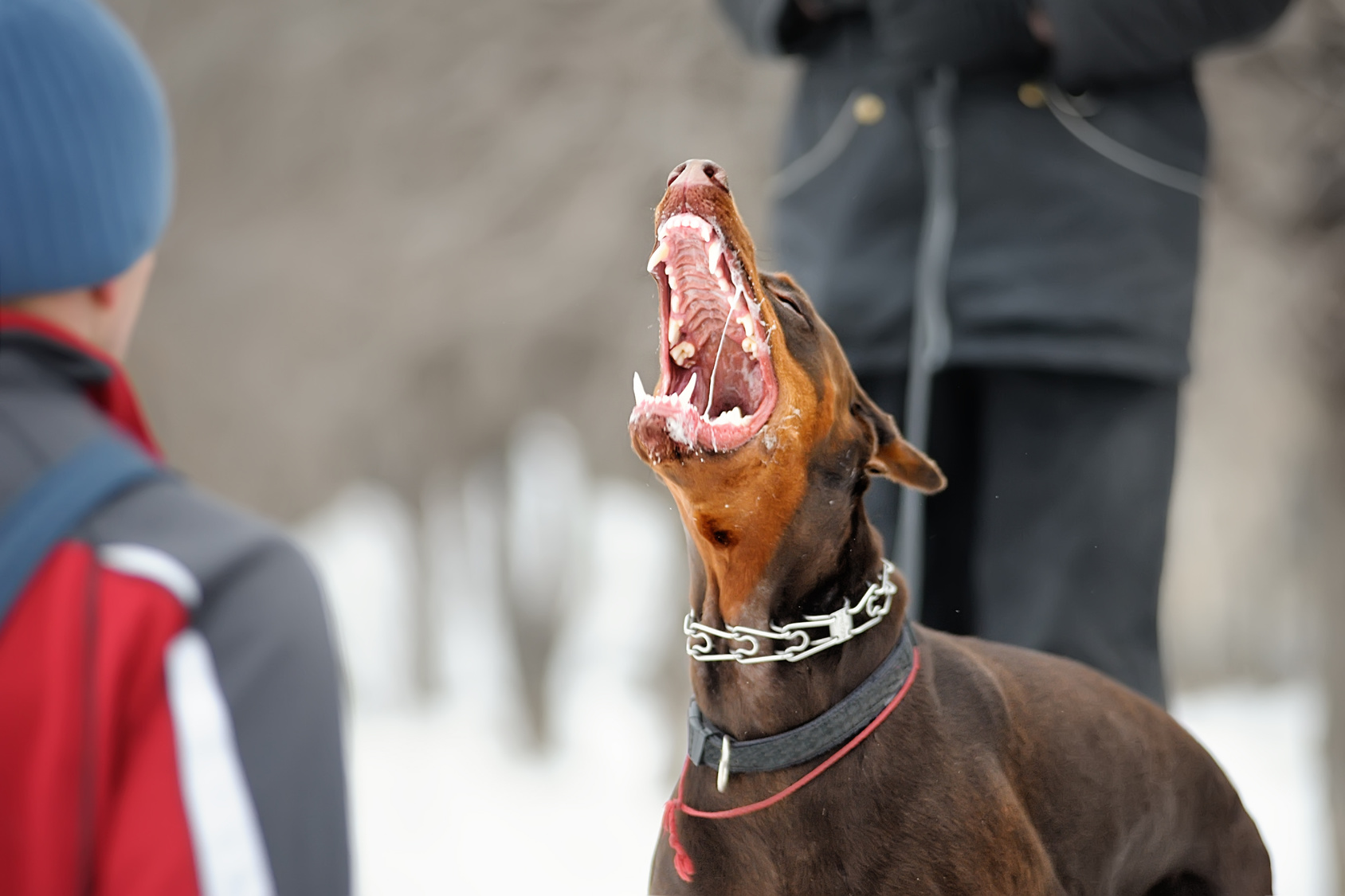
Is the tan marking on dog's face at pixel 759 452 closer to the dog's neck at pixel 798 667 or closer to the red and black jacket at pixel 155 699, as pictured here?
the dog's neck at pixel 798 667

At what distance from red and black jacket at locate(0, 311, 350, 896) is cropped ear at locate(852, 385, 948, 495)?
0.97 m

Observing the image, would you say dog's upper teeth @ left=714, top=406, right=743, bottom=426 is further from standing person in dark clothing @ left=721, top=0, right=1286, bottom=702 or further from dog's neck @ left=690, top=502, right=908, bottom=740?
standing person in dark clothing @ left=721, top=0, right=1286, bottom=702

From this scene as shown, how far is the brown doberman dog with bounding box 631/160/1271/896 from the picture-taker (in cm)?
164

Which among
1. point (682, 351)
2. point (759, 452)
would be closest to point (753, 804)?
point (759, 452)

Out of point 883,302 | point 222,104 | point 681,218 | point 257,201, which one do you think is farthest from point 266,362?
point 681,218

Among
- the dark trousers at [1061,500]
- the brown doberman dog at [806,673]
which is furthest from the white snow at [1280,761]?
the brown doberman dog at [806,673]

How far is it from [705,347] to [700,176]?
8.7 inches

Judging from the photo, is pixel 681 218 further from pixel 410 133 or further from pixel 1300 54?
pixel 410 133

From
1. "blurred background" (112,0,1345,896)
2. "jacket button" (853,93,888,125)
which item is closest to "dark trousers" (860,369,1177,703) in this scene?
"jacket button" (853,93,888,125)

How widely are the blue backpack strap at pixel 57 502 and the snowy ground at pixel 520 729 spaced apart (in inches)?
101

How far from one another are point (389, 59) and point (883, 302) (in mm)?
3216

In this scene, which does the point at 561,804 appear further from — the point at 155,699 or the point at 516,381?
the point at 155,699

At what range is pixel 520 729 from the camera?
502 cm

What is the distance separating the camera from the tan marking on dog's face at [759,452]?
5.38ft
